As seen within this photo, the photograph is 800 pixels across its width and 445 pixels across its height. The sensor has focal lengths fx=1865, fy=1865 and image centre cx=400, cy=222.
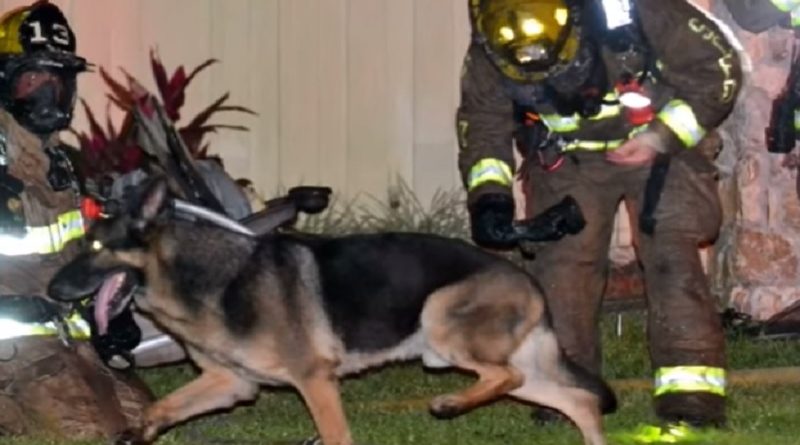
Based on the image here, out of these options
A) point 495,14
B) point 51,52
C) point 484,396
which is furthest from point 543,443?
point 51,52

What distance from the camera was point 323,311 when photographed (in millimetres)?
6551

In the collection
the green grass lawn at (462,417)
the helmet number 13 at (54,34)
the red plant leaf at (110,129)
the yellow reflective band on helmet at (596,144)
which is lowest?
the green grass lawn at (462,417)

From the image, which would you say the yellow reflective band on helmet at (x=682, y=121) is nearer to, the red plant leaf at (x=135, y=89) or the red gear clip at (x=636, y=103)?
the red gear clip at (x=636, y=103)

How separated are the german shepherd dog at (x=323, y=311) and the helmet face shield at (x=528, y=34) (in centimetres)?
69

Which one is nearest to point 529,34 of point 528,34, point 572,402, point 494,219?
point 528,34

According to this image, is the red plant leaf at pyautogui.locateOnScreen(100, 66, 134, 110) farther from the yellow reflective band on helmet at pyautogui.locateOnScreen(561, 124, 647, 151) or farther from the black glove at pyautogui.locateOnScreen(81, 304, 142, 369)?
the yellow reflective band on helmet at pyautogui.locateOnScreen(561, 124, 647, 151)

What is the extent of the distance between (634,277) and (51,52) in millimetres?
3743

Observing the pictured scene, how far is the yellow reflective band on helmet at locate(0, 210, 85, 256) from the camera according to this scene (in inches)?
282

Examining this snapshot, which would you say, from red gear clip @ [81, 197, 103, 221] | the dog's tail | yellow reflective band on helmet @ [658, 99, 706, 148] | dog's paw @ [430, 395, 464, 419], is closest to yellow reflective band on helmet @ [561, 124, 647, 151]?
yellow reflective band on helmet @ [658, 99, 706, 148]

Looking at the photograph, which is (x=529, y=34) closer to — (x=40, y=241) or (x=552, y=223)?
(x=552, y=223)

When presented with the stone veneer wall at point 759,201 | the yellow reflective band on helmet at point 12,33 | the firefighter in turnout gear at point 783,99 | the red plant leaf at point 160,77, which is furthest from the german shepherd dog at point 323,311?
the red plant leaf at point 160,77

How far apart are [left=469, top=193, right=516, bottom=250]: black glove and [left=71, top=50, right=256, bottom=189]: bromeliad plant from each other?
2.33m

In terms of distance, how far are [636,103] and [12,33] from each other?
7.77ft

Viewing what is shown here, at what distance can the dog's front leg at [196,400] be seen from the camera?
6586 millimetres
